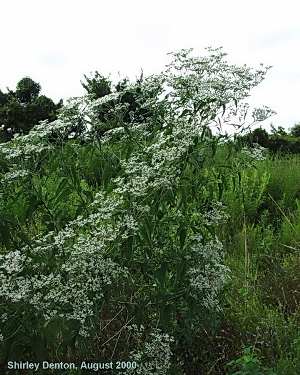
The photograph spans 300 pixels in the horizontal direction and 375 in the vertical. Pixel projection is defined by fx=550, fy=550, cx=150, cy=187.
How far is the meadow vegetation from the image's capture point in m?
2.52

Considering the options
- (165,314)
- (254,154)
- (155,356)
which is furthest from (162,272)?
(254,154)

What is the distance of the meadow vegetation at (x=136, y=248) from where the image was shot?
2.52 meters

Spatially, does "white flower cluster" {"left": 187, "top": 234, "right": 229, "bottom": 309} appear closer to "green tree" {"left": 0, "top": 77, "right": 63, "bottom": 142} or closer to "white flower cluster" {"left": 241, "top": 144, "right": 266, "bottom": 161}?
"white flower cluster" {"left": 241, "top": 144, "right": 266, "bottom": 161}

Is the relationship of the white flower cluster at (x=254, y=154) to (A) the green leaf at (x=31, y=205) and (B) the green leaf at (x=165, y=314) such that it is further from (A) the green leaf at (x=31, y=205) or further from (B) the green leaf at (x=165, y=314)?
(A) the green leaf at (x=31, y=205)

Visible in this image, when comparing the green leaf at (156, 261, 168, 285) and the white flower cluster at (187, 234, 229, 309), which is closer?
the green leaf at (156, 261, 168, 285)

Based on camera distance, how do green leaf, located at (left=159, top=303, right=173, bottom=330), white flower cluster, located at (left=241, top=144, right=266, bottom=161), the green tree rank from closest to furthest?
green leaf, located at (left=159, top=303, right=173, bottom=330) < white flower cluster, located at (left=241, top=144, right=266, bottom=161) < the green tree

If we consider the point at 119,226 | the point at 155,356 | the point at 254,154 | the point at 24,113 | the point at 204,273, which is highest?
the point at 24,113

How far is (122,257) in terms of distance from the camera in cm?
269

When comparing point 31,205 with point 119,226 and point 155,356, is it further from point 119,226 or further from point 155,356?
point 155,356

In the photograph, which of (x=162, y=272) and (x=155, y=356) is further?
(x=155, y=356)

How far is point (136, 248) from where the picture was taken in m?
2.86

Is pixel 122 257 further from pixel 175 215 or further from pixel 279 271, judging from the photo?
pixel 279 271

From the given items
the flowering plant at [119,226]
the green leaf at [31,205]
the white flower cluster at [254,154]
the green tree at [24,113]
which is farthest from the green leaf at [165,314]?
the green tree at [24,113]

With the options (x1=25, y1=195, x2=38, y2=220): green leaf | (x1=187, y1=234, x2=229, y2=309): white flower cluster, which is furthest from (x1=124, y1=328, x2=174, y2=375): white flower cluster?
(x1=25, y1=195, x2=38, y2=220): green leaf
